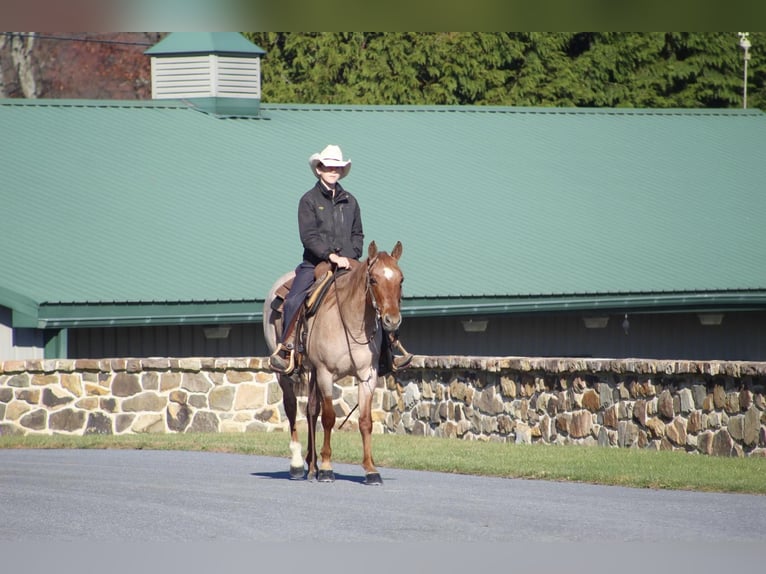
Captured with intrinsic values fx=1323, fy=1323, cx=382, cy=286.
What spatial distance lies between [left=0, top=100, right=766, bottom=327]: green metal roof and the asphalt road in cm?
768

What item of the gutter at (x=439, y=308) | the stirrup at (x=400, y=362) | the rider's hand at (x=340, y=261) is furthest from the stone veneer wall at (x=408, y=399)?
the rider's hand at (x=340, y=261)

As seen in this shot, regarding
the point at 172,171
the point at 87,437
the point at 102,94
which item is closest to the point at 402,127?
the point at 172,171

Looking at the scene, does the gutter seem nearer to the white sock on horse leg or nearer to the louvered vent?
the white sock on horse leg

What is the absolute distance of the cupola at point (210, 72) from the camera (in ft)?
91.8

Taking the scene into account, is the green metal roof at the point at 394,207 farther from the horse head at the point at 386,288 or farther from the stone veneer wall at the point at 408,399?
the horse head at the point at 386,288

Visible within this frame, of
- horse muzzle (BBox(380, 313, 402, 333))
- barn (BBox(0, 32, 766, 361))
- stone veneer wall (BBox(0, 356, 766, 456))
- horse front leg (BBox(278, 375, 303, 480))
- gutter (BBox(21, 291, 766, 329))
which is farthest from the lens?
barn (BBox(0, 32, 766, 361))

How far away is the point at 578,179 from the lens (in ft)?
89.7

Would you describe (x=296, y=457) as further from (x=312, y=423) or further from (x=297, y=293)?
(x=297, y=293)

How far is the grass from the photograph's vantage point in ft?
39.8

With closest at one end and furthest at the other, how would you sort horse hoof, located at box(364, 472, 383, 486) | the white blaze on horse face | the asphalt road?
the asphalt road → the white blaze on horse face → horse hoof, located at box(364, 472, 383, 486)

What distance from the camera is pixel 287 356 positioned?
40.4ft

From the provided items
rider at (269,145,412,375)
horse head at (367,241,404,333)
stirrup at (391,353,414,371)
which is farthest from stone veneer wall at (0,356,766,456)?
horse head at (367,241,404,333)

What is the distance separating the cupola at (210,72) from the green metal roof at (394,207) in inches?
20.7

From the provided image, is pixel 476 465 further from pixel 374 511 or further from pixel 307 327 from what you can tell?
pixel 374 511
